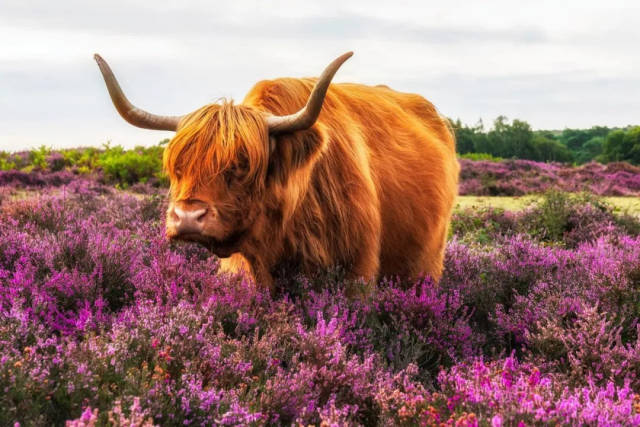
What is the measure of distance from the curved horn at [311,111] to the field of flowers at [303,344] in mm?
932

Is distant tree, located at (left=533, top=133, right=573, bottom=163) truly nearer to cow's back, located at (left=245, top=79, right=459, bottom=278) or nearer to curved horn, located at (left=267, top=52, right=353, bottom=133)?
cow's back, located at (left=245, top=79, right=459, bottom=278)

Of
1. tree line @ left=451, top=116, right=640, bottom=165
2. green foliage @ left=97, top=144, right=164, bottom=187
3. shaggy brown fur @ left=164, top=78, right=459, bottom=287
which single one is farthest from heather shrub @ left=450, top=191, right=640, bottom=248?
tree line @ left=451, top=116, right=640, bottom=165

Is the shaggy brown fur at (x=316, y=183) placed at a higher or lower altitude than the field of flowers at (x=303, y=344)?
higher

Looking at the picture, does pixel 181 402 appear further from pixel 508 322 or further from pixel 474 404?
pixel 508 322

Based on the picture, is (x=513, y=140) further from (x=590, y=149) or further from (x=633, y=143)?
(x=590, y=149)

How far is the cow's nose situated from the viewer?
3.22 m

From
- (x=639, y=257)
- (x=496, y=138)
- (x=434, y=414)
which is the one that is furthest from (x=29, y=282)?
(x=496, y=138)

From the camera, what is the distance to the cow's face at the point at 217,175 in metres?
3.29

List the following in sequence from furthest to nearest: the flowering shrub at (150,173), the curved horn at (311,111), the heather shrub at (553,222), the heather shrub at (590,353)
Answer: the flowering shrub at (150,173), the heather shrub at (553,222), the curved horn at (311,111), the heather shrub at (590,353)

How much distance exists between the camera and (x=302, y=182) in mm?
3783

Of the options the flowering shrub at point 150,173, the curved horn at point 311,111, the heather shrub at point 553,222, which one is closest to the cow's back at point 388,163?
the curved horn at point 311,111

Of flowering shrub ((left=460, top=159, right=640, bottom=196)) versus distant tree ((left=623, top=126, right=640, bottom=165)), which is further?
distant tree ((left=623, top=126, right=640, bottom=165))

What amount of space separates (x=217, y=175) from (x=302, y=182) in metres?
0.56

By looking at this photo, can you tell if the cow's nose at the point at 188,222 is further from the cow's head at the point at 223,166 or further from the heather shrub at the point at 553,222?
the heather shrub at the point at 553,222
